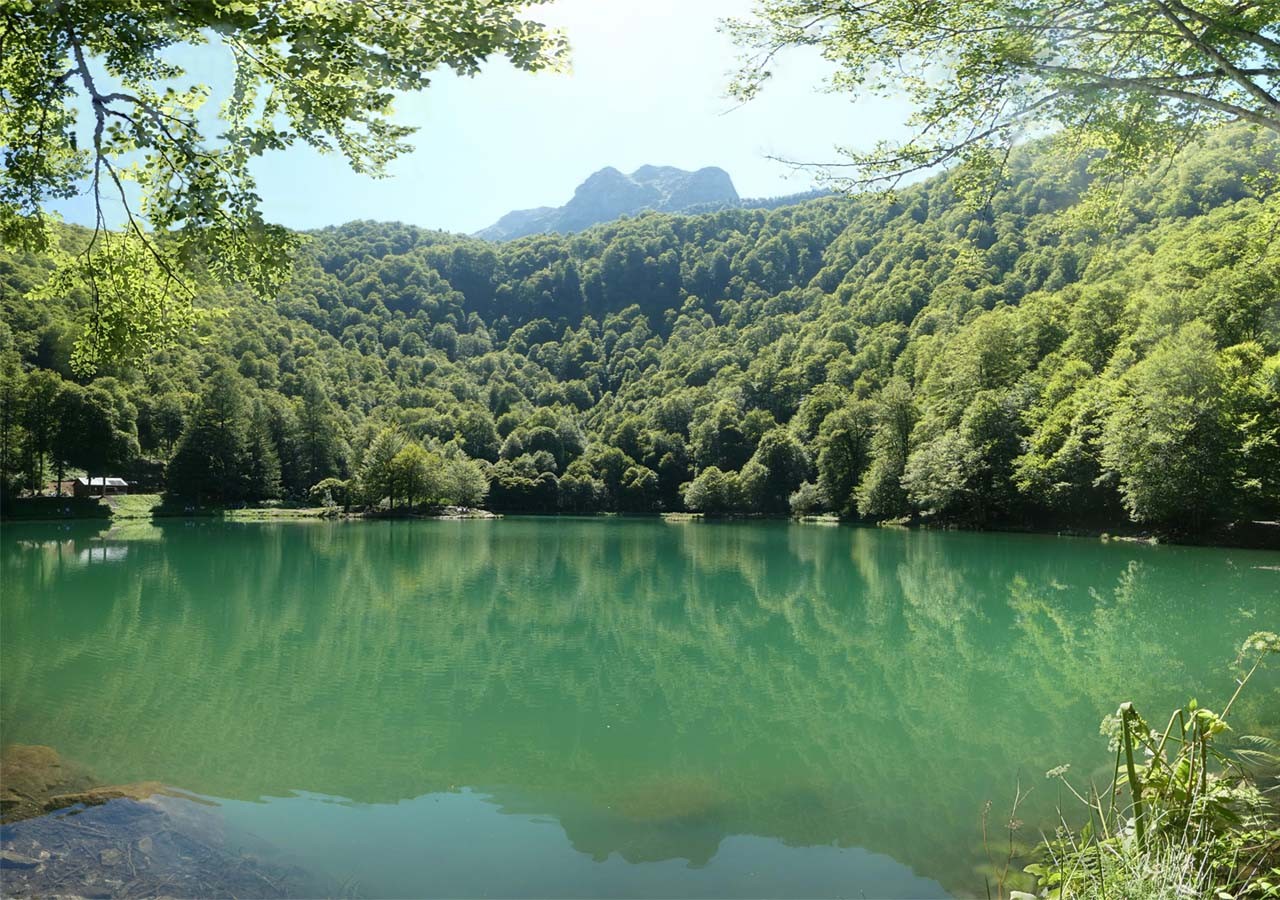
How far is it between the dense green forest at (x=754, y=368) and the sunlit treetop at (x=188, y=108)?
505mm

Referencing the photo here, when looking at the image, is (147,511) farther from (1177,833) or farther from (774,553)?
(1177,833)

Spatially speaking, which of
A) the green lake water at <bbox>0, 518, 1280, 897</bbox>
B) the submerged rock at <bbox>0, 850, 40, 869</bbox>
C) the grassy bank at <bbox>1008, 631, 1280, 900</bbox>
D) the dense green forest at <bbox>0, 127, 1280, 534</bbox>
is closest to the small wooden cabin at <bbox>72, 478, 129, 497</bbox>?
the dense green forest at <bbox>0, 127, 1280, 534</bbox>

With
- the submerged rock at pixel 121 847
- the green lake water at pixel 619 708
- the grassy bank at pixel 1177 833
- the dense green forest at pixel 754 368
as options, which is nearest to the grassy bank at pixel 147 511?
the dense green forest at pixel 754 368

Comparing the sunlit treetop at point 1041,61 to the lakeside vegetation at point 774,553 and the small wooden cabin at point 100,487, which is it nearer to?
the lakeside vegetation at point 774,553

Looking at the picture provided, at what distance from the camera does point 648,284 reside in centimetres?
15288

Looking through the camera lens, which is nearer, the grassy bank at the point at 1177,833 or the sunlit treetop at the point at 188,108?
the grassy bank at the point at 1177,833

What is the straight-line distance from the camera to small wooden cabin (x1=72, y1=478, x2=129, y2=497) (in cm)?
6384

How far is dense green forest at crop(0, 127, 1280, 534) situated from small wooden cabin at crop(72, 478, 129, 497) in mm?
1542

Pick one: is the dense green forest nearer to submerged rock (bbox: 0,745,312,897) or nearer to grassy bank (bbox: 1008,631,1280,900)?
submerged rock (bbox: 0,745,312,897)

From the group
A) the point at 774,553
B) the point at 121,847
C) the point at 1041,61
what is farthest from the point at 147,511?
the point at 1041,61

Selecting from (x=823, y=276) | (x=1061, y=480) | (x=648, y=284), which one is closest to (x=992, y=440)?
(x=1061, y=480)

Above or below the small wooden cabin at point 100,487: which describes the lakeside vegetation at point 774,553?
above

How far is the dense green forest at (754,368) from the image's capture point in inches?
1430

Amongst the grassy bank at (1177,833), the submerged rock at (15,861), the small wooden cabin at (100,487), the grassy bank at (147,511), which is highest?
the grassy bank at (1177,833)
